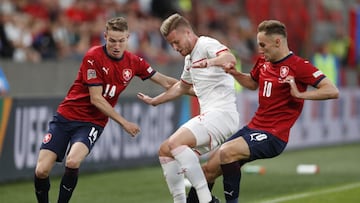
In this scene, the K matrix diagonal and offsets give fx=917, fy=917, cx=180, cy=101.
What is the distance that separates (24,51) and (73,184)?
7069 mm

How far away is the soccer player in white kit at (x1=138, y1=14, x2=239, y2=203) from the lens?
9008mm

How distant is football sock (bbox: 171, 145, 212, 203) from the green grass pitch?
7.57ft

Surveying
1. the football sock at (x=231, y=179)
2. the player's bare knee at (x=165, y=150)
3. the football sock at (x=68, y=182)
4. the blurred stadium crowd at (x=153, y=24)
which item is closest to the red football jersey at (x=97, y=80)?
the football sock at (x=68, y=182)

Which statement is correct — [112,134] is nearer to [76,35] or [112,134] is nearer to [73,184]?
[76,35]

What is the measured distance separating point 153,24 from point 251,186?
25.6ft

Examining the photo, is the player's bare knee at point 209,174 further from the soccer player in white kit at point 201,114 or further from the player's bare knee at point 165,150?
the player's bare knee at point 165,150

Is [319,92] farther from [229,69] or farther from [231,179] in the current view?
[231,179]

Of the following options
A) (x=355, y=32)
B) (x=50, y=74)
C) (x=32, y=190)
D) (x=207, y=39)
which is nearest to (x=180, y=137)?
(x=207, y=39)

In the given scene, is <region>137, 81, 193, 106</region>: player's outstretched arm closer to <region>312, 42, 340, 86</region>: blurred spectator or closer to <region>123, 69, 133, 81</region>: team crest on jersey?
<region>123, 69, 133, 81</region>: team crest on jersey

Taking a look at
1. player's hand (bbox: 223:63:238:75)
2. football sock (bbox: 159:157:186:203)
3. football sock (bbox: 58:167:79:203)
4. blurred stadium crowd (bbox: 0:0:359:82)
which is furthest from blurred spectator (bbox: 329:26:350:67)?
football sock (bbox: 58:167:79:203)

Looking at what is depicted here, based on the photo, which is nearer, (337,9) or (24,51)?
(24,51)

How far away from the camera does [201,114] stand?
9.37m

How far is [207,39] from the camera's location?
945 centimetres

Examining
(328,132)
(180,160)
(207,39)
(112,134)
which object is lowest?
(328,132)
